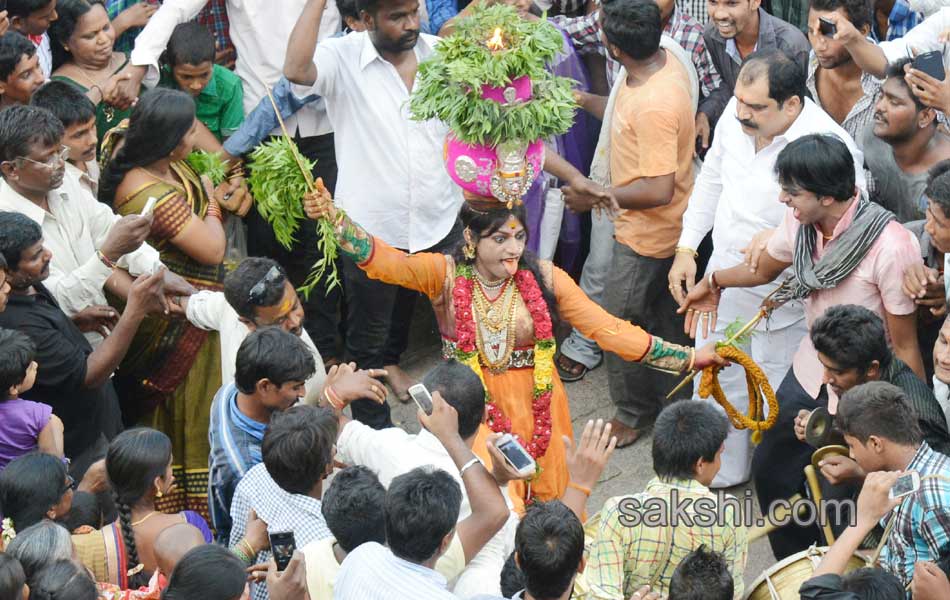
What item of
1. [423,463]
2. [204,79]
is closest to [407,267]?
[423,463]

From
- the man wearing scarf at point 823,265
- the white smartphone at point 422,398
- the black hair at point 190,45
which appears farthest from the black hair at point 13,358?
the man wearing scarf at point 823,265

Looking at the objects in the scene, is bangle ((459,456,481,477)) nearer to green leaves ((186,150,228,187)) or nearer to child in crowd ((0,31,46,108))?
green leaves ((186,150,228,187))

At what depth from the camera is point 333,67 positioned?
23.9 feet

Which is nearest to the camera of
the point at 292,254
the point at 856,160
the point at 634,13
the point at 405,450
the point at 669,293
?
the point at 405,450

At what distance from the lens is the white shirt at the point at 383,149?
7.30 m

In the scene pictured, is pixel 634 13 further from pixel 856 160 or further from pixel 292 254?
pixel 292 254

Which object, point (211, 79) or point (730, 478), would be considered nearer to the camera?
point (730, 478)

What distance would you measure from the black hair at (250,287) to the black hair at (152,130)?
0.86 m

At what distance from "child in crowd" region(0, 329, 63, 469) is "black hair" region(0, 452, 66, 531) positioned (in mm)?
422

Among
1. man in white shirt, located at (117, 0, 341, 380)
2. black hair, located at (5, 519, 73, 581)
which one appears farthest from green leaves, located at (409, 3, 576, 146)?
black hair, located at (5, 519, 73, 581)

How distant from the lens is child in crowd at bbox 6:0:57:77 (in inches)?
283

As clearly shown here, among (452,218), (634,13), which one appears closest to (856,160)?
(634,13)

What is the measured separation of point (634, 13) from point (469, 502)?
3281mm

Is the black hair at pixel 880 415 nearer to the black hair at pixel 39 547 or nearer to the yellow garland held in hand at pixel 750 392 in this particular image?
the yellow garland held in hand at pixel 750 392
